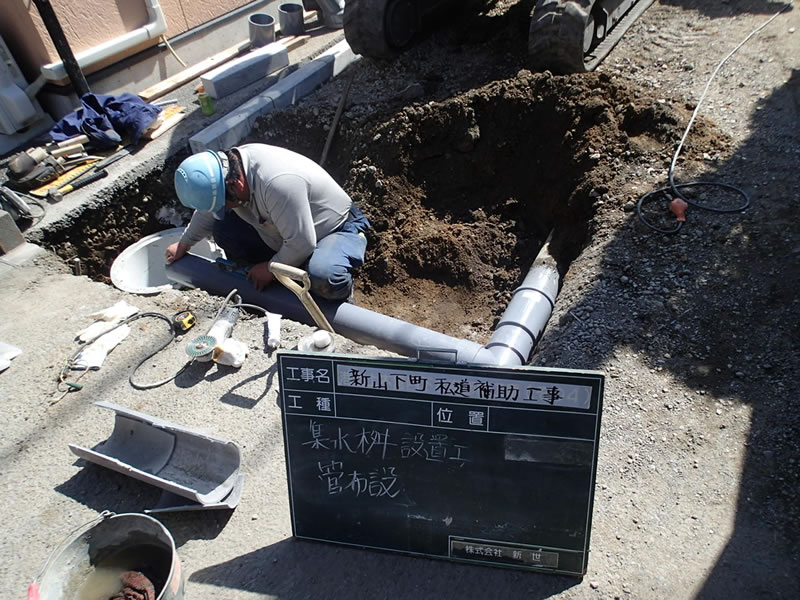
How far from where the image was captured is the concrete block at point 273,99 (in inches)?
226

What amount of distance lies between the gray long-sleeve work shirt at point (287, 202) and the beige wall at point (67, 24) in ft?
11.4

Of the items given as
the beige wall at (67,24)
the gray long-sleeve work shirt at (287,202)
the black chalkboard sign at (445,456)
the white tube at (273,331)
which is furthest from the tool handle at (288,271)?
the beige wall at (67,24)

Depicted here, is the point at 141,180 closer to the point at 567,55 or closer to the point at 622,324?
the point at 567,55

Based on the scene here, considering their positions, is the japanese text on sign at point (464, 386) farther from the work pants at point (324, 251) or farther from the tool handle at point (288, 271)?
the work pants at point (324, 251)

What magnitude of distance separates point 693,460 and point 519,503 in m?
1.16

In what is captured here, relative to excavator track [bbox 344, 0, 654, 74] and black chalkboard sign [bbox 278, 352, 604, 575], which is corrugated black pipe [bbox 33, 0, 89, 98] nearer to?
excavator track [bbox 344, 0, 654, 74]

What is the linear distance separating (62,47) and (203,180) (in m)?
3.73

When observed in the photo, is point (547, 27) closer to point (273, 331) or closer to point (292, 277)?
point (292, 277)

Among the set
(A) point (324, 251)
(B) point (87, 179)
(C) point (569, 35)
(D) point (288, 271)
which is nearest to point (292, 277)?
(D) point (288, 271)

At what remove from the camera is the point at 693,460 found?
2916 millimetres

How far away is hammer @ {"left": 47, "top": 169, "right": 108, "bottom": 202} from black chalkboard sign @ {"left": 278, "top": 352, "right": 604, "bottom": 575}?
412 centimetres

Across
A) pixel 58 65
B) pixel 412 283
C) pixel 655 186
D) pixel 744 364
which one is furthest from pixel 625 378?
pixel 58 65

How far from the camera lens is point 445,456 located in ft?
7.58

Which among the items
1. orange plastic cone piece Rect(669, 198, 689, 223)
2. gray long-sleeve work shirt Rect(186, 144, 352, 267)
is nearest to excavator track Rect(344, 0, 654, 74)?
orange plastic cone piece Rect(669, 198, 689, 223)
